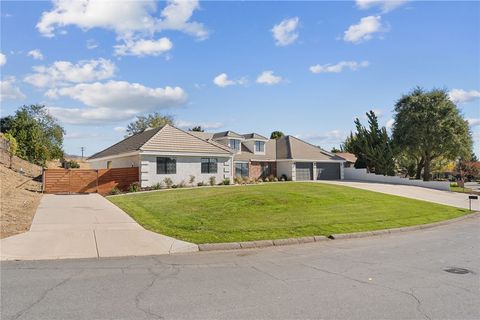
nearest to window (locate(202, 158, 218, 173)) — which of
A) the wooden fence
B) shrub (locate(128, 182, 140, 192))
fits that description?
shrub (locate(128, 182, 140, 192))

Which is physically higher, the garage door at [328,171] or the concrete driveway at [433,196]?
the garage door at [328,171]

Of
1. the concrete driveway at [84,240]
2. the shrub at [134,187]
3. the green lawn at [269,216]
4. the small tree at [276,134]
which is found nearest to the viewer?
the concrete driveway at [84,240]

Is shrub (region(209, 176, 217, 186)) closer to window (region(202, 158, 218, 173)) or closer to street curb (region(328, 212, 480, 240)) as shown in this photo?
window (region(202, 158, 218, 173))

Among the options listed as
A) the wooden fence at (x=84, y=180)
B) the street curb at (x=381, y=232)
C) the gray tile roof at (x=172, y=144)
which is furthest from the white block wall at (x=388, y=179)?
the wooden fence at (x=84, y=180)

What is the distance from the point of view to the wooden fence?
26.2m

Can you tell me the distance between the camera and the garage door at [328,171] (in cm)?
4506

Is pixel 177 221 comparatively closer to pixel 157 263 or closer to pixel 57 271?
pixel 157 263

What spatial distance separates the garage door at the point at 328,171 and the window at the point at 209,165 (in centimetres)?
1585

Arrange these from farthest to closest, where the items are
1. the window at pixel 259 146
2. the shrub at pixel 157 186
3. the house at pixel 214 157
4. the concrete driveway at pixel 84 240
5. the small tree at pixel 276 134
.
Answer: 1. the small tree at pixel 276 134
2. the window at pixel 259 146
3. the house at pixel 214 157
4. the shrub at pixel 157 186
5. the concrete driveway at pixel 84 240

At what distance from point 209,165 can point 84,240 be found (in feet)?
77.5

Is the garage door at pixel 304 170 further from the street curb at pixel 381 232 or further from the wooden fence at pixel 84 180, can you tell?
the street curb at pixel 381 232

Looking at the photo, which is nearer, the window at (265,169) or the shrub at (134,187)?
the shrub at (134,187)

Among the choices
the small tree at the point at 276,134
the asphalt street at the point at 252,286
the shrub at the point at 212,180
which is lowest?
the asphalt street at the point at 252,286

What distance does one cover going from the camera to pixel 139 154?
96.2 ft
